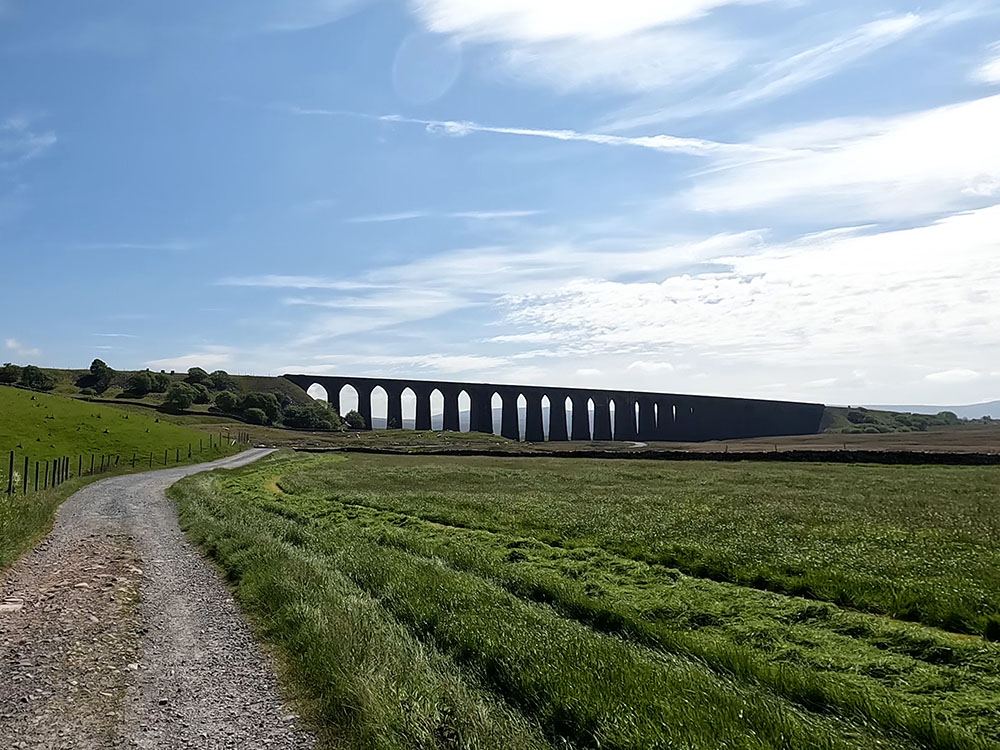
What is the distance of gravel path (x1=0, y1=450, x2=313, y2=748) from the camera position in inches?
306

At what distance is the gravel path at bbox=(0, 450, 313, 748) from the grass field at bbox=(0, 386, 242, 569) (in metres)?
17.8

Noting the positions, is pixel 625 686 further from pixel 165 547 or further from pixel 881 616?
pixel 165 547

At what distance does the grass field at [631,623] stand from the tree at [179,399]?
138 metres

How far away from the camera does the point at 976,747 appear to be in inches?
269

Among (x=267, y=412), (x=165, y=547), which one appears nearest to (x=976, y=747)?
(x=165, y=547)

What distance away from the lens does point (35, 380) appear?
155 m

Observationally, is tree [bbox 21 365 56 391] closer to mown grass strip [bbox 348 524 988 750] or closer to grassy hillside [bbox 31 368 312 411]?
grassy hillside [bbox 31 368 312 411]

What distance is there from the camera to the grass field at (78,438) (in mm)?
56469

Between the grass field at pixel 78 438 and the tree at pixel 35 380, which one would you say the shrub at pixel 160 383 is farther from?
the grass field at pixel 78 438

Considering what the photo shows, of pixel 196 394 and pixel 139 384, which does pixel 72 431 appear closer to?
pixel 196 394

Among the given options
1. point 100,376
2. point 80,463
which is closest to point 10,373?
point 100,376

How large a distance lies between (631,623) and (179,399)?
15761cm

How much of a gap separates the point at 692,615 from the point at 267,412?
167682 mm

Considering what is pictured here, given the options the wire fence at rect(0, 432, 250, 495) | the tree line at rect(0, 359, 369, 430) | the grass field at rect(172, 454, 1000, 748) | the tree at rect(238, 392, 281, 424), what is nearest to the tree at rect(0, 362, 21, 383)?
the tree line at rect(0, 359, 369, 430)
